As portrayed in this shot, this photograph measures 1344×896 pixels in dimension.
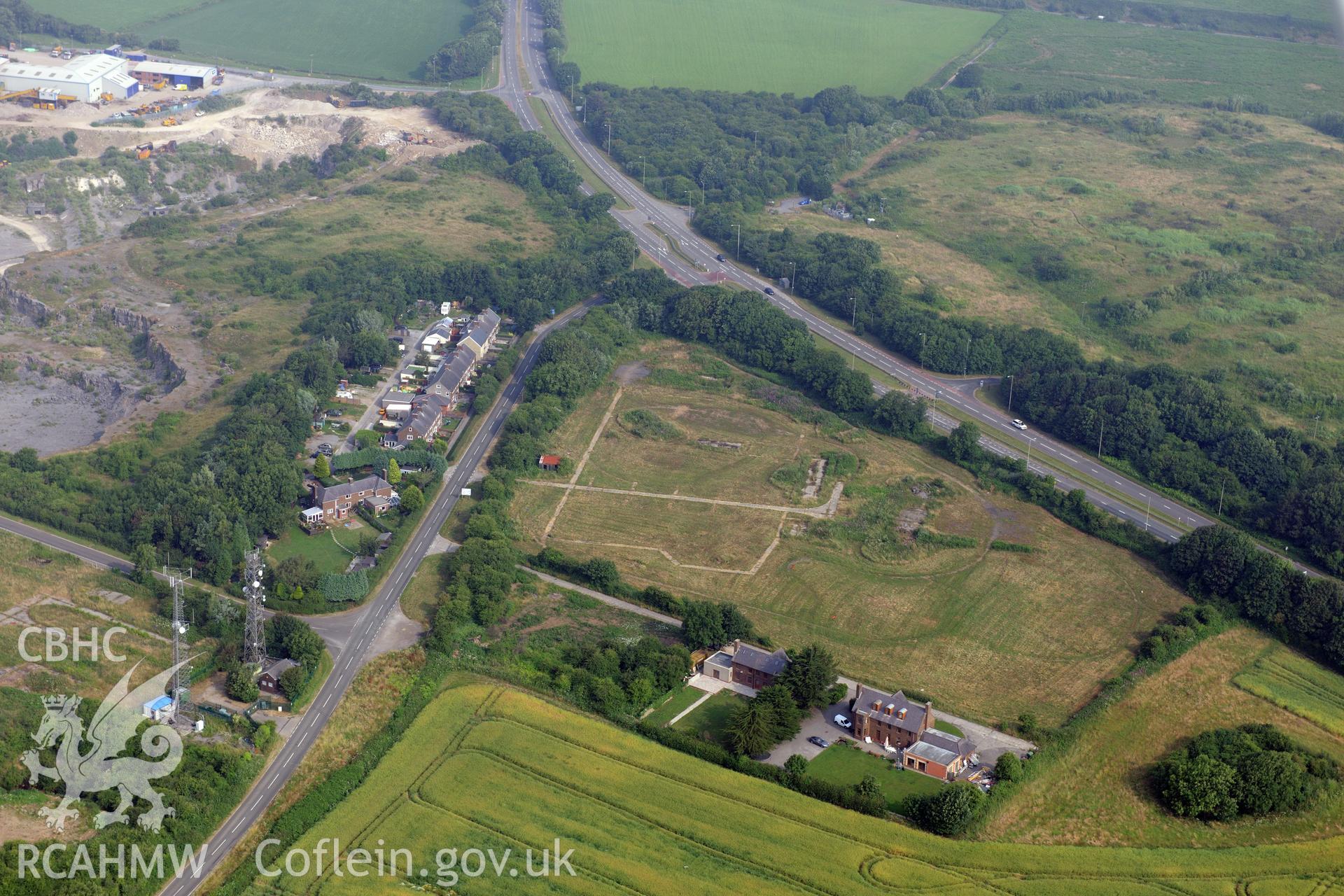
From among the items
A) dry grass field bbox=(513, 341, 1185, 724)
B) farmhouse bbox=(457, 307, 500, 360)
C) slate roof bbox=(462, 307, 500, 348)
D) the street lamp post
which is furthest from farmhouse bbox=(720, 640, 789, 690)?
the street lamp post

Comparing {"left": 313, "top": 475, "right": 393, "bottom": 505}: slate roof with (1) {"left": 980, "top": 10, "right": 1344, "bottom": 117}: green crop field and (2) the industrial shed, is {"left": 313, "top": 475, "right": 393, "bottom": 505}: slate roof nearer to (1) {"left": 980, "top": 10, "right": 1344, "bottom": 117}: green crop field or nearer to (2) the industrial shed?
(2) the industrial shed

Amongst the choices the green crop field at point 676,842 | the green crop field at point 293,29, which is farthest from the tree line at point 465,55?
the green crop field at point 676,842

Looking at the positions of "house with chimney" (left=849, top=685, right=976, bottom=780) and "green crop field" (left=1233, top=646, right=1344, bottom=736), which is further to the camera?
"green crop field" (left=1233, top=646, right=1344, bottom=736)

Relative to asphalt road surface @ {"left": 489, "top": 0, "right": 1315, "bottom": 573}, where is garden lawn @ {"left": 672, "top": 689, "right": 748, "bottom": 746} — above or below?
below

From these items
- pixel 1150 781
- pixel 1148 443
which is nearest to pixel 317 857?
pixel 1150 781

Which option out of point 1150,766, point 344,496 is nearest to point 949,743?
point 1150,766

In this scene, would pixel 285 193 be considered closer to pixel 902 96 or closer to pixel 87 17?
pixel 87 17

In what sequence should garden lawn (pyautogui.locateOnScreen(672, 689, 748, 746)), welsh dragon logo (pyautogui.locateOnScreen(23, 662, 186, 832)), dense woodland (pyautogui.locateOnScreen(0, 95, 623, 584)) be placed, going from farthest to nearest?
1. dense woodland (pyautogui.locateOnScreen(0, 95, 623, 584))
2. garden lawn (pyautogui.locateOnScreen(672, 689, 748, 746))
3. welsh dragon logo (pyautogui.locateOnScreen(23, 662, 186, 832))
